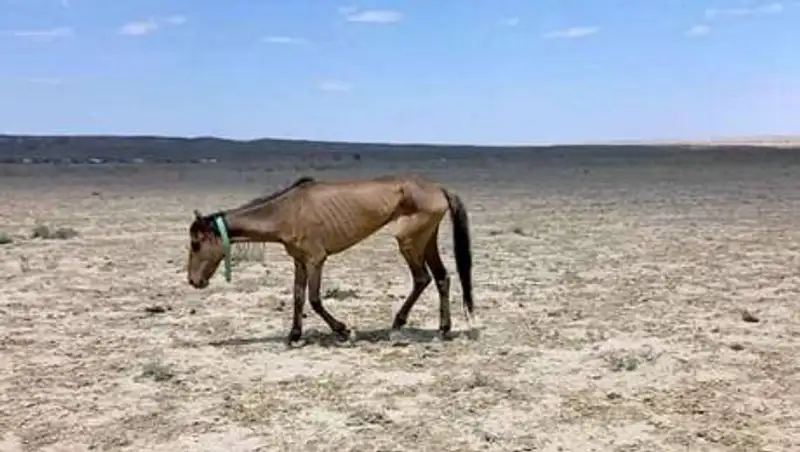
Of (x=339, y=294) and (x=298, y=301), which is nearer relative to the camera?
(x=298, y=301)

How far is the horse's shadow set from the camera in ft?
31.8

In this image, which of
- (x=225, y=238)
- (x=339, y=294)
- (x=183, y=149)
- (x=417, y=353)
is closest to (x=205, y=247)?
(x=225, y=238)

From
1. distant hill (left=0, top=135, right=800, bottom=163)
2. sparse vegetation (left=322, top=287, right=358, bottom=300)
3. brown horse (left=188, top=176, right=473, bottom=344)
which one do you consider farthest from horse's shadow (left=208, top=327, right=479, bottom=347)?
distant hill (left=0, top=135, right=800, bottom=163)

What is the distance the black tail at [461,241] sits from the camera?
31.9 ft

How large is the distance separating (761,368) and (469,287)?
2668 millimetres

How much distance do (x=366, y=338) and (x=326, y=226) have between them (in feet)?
3.79

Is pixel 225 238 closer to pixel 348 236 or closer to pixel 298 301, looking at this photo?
pixel 298 301

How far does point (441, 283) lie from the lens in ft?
32.8

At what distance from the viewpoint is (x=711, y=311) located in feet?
36.3

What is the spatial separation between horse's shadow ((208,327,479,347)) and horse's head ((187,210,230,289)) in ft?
2.29

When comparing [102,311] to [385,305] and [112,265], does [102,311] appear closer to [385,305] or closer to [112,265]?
[385,305]

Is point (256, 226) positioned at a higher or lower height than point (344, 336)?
higher

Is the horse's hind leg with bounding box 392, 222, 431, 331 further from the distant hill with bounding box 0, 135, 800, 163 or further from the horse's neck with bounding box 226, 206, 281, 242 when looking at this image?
the distant hill with bounding box 0, 135, 800, 163

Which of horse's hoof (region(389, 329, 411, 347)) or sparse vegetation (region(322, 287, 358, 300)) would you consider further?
sparse vegetation (region(322, 287, 358, 300))
